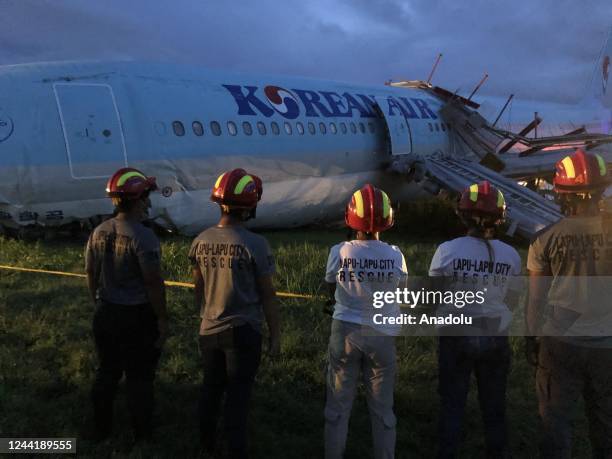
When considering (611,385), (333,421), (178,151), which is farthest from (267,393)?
(178,151)

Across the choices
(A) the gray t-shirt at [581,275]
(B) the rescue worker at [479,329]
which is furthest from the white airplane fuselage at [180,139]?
(A) the gray t-shirt at [581,275]

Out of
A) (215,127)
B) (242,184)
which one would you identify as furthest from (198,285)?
(215,127)

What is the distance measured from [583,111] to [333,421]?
3284 centimetres

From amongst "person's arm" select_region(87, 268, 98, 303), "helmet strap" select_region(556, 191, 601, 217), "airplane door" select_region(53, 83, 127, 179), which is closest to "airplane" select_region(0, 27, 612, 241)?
"airplane door" select_region(53, 83, 127, 179)

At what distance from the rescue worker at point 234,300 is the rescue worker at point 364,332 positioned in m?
0.49

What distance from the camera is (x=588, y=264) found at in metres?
3.57

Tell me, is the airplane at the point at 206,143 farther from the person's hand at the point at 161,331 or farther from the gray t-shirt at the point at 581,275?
the gray t-shirt at the point at 581,275

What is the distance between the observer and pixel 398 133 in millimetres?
16594

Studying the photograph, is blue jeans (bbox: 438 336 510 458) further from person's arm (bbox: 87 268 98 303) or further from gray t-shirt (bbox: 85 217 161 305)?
person's arm (bbox: 87 268 98 303)

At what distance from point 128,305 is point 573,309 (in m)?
3.03

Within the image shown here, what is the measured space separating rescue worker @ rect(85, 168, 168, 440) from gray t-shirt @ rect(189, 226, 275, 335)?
49cm

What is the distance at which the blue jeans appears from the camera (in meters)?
3.84

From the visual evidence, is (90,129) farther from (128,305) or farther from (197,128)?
(128,305)

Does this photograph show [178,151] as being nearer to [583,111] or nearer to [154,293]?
[154,293]
